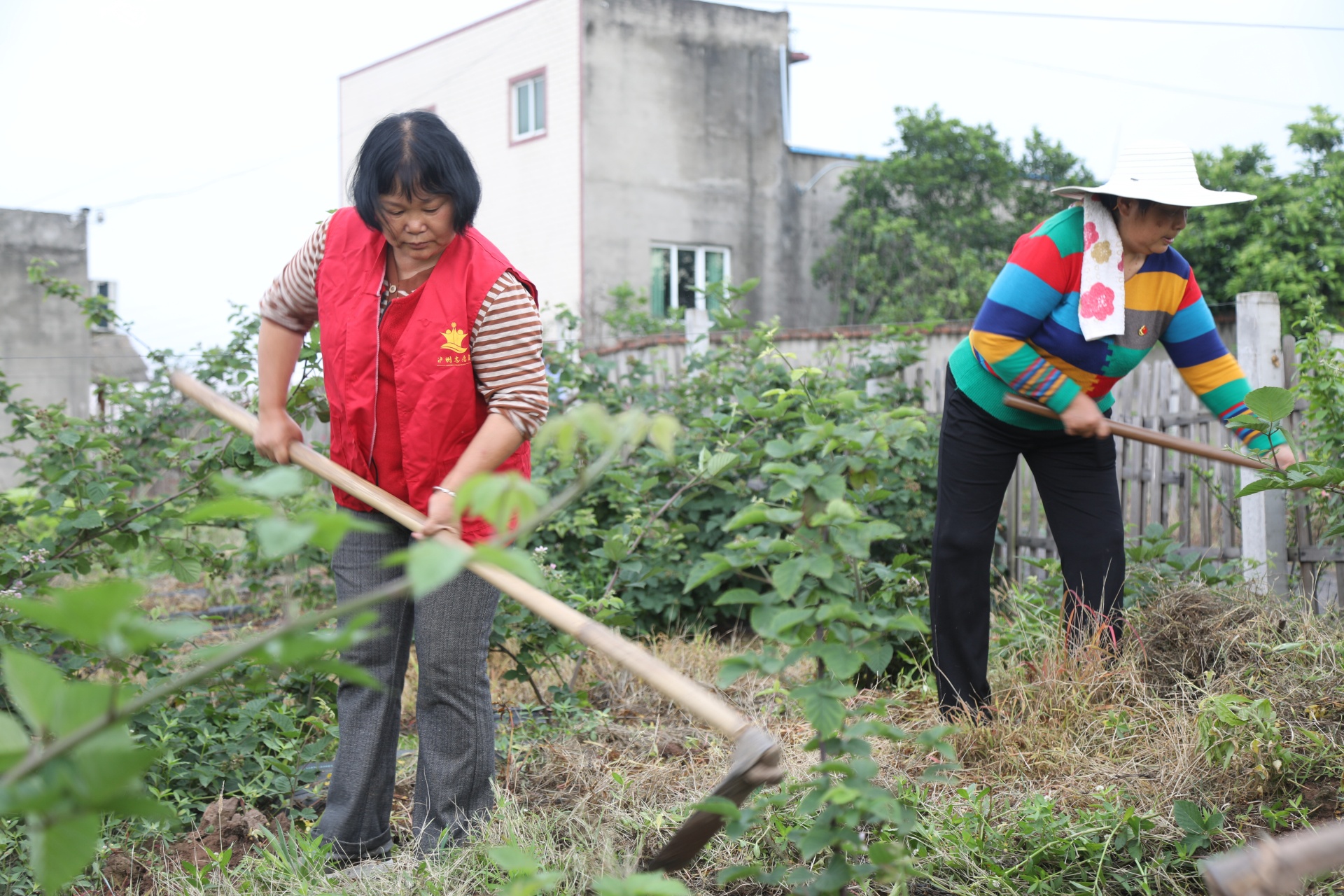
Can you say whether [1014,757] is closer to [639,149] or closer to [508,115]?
[639,149]

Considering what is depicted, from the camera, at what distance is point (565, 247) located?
15.7 metres

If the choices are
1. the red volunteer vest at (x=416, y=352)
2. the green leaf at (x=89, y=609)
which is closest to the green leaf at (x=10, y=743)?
the green leaf at (x=89, y=609)

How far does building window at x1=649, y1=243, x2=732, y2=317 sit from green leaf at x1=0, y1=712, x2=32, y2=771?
1517 centimetres

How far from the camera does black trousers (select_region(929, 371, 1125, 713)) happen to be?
119 inches

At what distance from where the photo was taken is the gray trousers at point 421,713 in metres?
2.33

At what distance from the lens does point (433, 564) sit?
2.61 feet

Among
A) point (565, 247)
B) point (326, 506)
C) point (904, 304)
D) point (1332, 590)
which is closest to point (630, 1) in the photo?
point (565, 247)

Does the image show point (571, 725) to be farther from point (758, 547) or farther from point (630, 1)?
point (630, 1)

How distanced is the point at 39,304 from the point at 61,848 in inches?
511

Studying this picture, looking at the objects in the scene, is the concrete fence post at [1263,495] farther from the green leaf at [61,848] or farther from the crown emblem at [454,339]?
the green leaf at [61,848]

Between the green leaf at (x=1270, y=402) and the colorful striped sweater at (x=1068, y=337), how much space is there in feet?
1.83

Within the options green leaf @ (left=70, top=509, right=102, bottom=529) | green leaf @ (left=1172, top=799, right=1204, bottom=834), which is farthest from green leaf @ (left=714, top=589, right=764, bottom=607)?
green leaf @ (left=70, top=509, right=102, bottom=529)

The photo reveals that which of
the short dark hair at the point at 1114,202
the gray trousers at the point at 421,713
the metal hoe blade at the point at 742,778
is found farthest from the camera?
the short dark hair at the point at 1114,202

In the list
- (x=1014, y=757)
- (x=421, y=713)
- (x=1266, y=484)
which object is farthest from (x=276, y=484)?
(x=1014, y=757)
